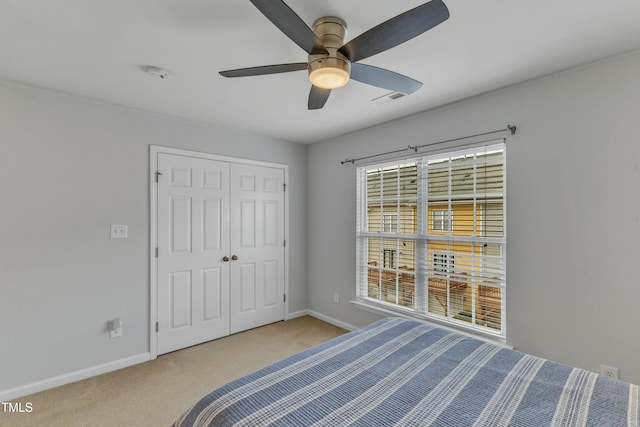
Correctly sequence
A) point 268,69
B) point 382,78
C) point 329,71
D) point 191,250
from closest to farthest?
point 329,71, point 268,69, point 382,78, point 191,250

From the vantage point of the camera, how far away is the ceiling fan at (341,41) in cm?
118

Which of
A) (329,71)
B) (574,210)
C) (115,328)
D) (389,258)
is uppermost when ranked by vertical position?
(329,71)

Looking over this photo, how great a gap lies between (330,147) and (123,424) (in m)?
3.35

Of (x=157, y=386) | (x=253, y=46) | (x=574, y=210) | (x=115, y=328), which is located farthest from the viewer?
(x=115, y=328)

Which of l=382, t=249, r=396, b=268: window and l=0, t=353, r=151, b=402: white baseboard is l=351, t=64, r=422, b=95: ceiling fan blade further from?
l=0, t=353, r=151, b=402: white baseboard

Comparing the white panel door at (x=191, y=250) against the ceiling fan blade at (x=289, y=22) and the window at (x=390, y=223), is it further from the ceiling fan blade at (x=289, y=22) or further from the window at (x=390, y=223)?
the ceiling fan blade at (x=289, y=22)

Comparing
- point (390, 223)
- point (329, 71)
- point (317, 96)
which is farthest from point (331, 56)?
point (390, 223)

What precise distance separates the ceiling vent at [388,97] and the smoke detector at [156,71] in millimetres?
1664

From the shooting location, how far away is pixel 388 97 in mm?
2607

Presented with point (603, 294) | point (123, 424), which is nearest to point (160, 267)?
point (123, 424)

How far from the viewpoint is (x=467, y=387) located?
132cm

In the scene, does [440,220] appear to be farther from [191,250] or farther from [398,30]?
[191,250]

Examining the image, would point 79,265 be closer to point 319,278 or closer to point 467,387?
point 319,278

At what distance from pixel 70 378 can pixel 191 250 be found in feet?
4.68
